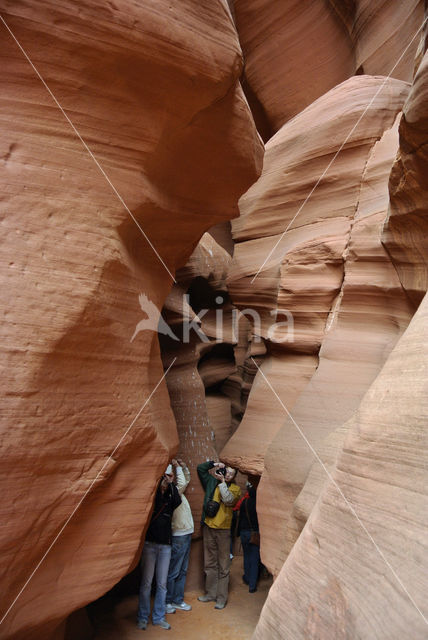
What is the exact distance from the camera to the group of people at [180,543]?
16.4 ft

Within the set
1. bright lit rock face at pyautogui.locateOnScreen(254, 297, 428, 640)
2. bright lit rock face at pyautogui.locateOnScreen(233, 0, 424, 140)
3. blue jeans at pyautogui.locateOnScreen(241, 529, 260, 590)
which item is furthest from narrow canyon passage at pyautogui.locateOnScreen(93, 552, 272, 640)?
bright lit rock face at pyautogui.locateOnScreen(233, 0, 424, 140)

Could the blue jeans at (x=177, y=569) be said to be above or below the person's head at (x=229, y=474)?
below

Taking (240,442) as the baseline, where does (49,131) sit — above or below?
above

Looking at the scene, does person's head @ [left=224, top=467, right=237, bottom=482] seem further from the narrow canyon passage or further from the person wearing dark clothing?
the narrow canyon passage

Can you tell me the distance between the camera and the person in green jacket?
18.2 ft

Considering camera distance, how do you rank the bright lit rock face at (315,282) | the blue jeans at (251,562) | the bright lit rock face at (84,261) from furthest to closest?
the blue jeans at (251,562) < the bright lit rock face at (315,282) < the bright lit rock face at (84,261)

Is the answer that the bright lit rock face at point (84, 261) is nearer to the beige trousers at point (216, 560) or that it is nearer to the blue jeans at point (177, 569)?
the blue jeans at point (177, 569)

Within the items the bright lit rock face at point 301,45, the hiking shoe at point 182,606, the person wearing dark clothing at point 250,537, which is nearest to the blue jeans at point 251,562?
the person wearing dark clothing at point 250,537

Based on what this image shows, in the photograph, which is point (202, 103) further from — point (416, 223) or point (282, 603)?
point (282, 603)

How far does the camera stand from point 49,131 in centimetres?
303

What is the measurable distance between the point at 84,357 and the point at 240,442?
312 centimetres

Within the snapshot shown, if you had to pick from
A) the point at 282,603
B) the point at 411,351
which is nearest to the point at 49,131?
the point at 411,351

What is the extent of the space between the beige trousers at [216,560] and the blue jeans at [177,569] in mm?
293

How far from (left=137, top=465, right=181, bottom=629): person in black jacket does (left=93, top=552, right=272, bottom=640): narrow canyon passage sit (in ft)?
0.51
